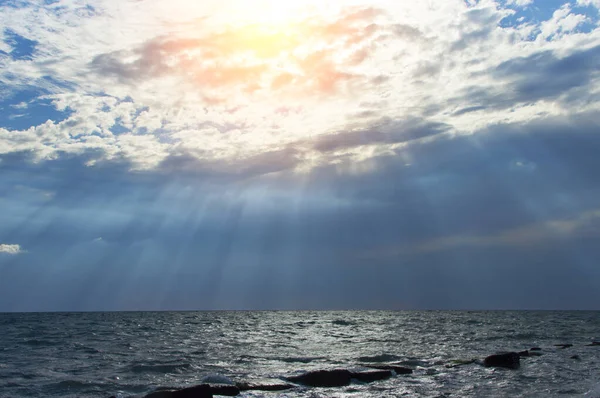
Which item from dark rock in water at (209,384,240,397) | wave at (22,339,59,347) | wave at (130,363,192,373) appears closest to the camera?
dark rock in water at (209,384,240,397)

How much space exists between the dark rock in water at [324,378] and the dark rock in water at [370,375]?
43cm

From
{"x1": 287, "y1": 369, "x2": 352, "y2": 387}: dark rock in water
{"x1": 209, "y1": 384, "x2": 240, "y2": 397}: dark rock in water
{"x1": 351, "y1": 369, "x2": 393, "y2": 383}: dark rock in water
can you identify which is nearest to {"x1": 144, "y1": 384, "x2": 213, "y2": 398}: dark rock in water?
{"x1": 209, "y1": 384, "x2": 240, "y2": 397}: dark rock in water

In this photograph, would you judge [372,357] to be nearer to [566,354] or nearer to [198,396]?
[566,354]

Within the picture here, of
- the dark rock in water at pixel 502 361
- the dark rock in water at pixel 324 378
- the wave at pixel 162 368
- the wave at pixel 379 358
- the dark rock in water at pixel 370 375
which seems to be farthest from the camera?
the wave at pixel 379 358

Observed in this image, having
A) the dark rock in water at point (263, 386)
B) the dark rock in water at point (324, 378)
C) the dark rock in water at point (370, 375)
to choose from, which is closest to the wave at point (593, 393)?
the dark rock in water at point (370, 375)

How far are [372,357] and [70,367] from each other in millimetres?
19869

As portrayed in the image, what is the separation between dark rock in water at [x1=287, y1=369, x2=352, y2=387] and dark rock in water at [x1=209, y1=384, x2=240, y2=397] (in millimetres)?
3958

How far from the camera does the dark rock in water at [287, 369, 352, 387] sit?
23.7m

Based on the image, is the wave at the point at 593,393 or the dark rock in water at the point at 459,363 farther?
the dark rock in water at the point at 459,363

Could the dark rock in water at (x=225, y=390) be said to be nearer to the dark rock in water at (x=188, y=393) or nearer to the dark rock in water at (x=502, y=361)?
the dark rock in water at (x=188, y=393)

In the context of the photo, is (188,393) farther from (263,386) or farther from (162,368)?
(162,368)

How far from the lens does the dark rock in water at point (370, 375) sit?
24.7 meters

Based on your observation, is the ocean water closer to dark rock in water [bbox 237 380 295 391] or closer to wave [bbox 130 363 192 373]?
wave [bbox 130 363 192 373]

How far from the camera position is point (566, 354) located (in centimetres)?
3669
